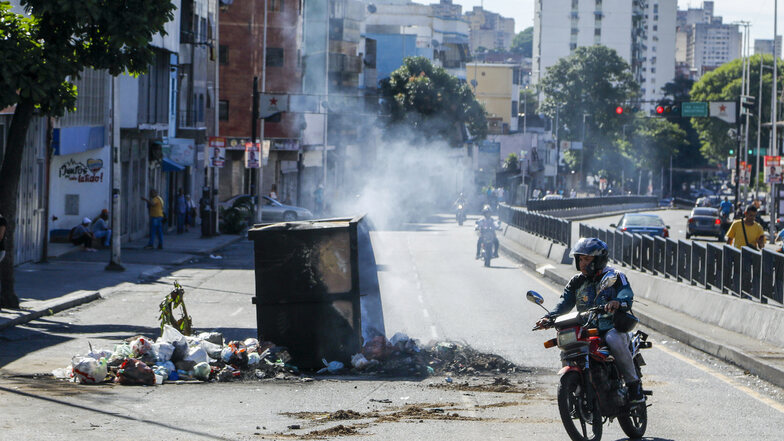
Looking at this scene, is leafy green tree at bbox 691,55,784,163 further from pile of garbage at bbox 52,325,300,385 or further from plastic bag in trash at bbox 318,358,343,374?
pile of garbage at bbox 52,325,300,385

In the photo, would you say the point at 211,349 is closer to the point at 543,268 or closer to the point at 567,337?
the point at 567,337

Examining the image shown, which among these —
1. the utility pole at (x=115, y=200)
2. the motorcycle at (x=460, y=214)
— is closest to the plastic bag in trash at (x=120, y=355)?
the utility pole at (x=115, y=200)

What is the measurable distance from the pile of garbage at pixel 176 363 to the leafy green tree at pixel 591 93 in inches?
4460

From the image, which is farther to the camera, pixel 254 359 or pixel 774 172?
pixel 774 172

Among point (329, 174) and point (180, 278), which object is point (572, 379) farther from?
point (329, 174)

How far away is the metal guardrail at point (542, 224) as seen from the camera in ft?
108

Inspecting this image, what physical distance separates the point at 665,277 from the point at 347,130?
223 ft

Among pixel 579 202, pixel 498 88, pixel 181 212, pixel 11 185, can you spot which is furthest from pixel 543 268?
pixel 498 88

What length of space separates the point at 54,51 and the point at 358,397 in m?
8.56

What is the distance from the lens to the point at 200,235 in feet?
147

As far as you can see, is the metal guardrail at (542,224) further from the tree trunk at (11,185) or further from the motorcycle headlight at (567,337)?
the motorcycle headlight at (567,337)

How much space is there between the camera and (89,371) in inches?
461

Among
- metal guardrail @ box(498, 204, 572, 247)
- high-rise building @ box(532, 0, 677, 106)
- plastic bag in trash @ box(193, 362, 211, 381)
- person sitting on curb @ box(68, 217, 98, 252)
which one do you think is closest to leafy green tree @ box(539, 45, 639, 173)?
high-rise building @ box(532, 0, 677, 106)

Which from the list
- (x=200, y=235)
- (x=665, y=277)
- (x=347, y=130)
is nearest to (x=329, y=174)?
(x=347, y=130)
